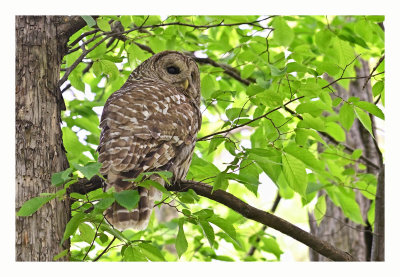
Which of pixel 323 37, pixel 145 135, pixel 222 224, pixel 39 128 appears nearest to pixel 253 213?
pixel 222 224

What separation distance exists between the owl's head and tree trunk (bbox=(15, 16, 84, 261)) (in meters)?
0.76

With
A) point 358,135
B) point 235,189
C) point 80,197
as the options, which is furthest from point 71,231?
point 358,135

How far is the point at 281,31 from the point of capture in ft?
8.86

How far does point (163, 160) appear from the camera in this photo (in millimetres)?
2174

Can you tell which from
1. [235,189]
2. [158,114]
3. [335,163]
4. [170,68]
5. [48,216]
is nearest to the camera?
[48,216]

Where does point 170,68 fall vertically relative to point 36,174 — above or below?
above

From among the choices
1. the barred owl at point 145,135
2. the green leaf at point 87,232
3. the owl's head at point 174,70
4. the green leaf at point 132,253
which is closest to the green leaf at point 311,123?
the barred owl at point 145,135

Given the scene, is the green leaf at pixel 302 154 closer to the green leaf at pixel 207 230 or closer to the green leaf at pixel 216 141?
the green leaf at pixel 216 141

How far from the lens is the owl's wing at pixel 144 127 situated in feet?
6.65

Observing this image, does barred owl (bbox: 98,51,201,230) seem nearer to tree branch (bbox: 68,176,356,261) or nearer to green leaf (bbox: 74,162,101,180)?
tree branch (bbox: 68,176,356,261)

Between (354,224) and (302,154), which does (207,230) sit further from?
(354,224)
